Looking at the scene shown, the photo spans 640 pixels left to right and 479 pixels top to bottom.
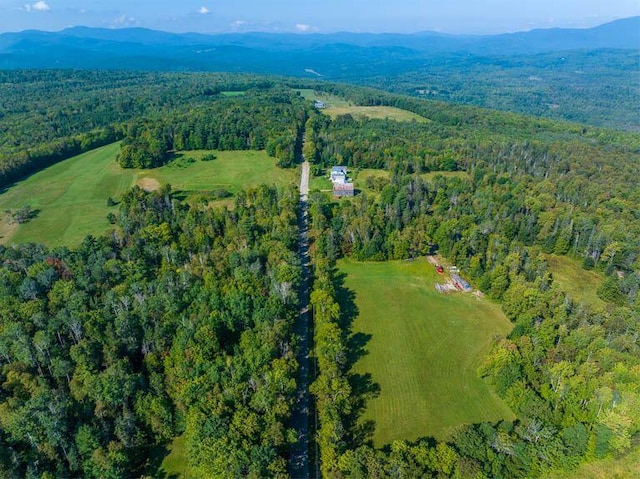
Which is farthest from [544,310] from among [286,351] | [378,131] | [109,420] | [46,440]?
[378,131]

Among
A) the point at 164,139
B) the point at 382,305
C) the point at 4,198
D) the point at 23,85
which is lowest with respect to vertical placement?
the point at 382,305

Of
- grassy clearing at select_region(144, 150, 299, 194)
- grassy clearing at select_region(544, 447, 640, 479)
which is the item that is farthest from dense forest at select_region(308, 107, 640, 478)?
grassy clearing at select_region(144, 150, 299, 194)

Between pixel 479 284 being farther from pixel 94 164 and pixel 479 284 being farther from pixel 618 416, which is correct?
pixel 94 164

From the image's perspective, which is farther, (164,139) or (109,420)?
(164,139)

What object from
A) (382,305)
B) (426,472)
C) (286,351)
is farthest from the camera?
(382,305)

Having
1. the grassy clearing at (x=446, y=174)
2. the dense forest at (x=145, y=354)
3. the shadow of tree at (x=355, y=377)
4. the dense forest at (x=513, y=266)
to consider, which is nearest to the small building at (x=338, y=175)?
the dense forest at (x=513, y=266)

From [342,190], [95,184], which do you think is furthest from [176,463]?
[95,184]

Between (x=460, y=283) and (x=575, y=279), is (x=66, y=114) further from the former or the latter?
(x=575, y=279)
